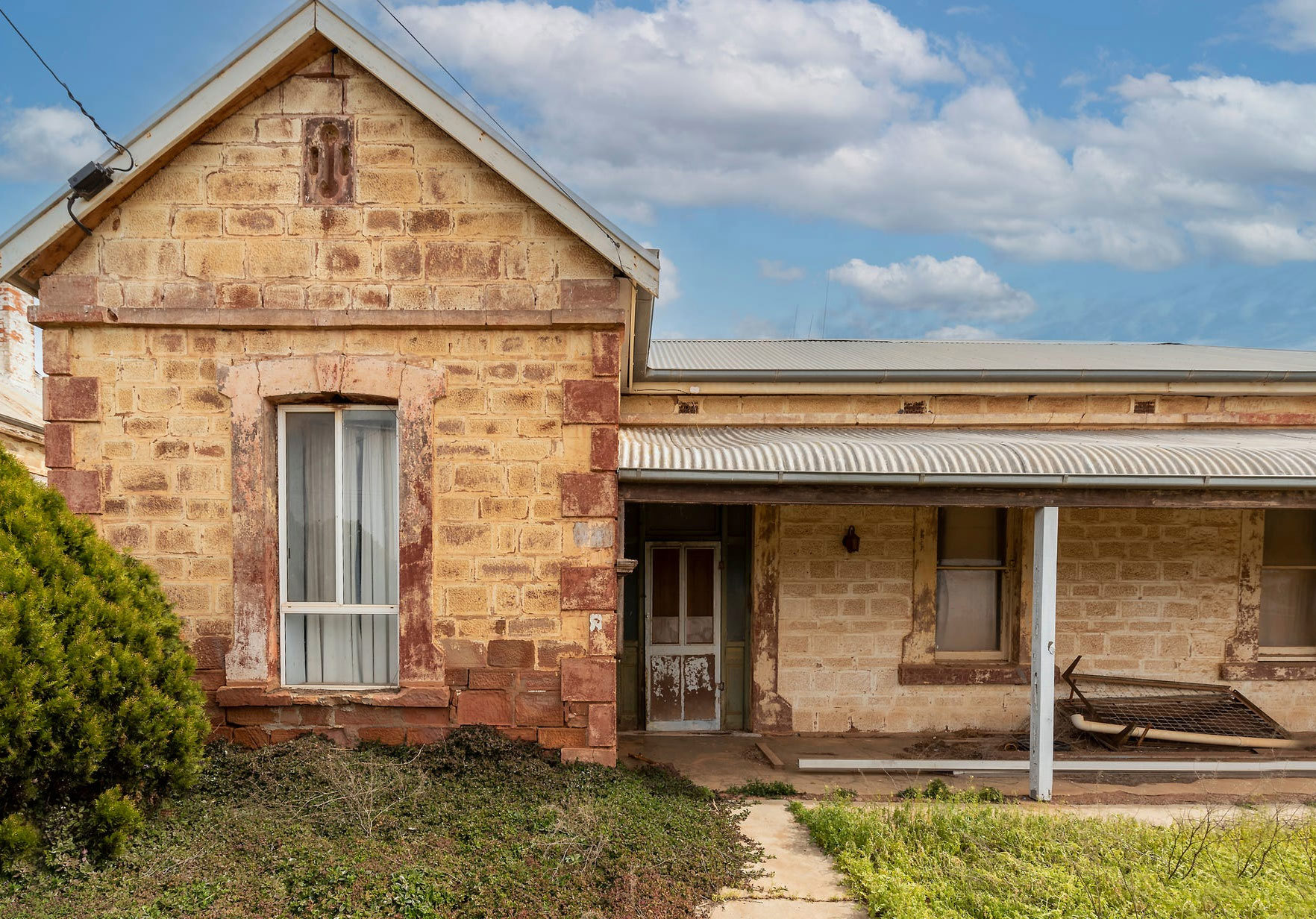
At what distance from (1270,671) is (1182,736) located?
1.72 metres

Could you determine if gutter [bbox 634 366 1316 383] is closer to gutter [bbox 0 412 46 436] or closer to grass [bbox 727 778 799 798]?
grass [bbox 727 778 799 798]

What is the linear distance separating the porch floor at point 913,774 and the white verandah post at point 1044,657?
313mm

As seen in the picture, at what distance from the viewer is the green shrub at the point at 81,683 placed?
387 cm

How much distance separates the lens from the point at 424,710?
217 inches

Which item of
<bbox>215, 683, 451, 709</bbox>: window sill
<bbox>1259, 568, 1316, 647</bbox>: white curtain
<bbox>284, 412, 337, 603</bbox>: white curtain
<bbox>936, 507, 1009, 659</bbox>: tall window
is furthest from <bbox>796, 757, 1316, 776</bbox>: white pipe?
<bbox>284, 412, 337, 603</bbox>: white curtain

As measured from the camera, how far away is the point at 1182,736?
23.5ft

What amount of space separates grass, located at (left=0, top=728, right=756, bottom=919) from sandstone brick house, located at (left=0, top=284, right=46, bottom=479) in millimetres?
7634

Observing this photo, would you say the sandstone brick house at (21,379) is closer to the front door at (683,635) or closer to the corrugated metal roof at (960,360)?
the corrugated metal roof at (960,360)

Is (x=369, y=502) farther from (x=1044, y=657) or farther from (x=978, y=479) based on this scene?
(x=1044, y=657)

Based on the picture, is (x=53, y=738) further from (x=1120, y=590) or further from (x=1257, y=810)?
(x=1120, y=590)

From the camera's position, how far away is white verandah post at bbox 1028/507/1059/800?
19.0ft

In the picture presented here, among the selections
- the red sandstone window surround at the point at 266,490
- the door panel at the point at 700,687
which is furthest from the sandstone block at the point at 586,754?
→ the door panel at the point at 700,687

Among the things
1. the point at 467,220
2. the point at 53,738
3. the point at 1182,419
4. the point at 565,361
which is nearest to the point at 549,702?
the point at 565,361

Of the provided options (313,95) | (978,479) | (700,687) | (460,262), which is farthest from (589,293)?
(700,687)
